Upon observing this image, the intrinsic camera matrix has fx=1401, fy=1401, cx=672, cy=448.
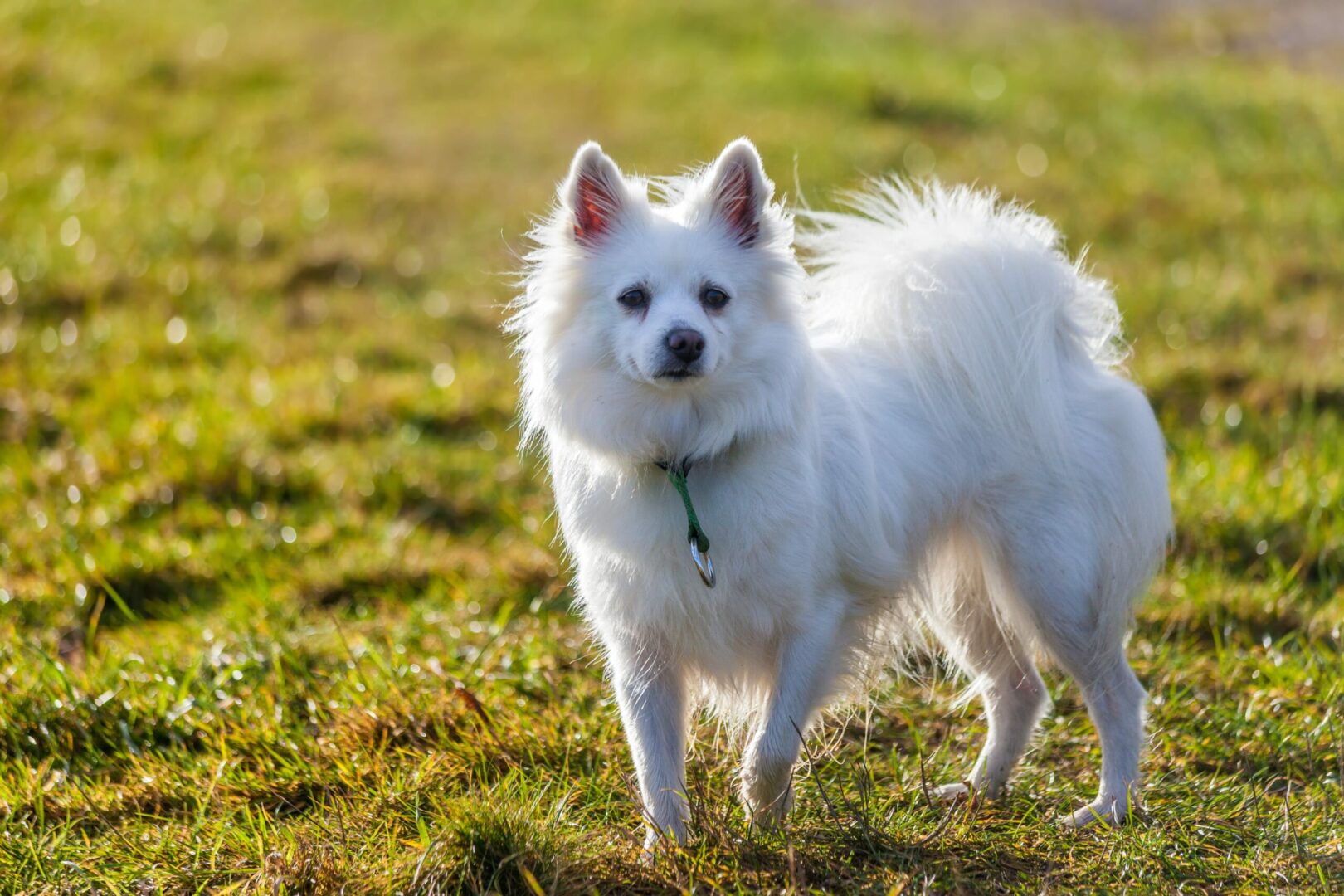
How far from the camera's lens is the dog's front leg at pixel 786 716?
335cm

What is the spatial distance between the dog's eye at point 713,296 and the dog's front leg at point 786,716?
796mm

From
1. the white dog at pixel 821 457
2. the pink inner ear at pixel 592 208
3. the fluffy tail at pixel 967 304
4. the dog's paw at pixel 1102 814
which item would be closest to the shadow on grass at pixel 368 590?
the white dog at pixel 821 457

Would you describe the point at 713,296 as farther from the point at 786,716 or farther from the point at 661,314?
the point at 786,716

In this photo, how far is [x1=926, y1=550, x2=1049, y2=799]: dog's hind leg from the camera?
3914 mm

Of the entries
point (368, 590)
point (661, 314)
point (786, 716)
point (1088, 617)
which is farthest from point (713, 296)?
point (368, 590)

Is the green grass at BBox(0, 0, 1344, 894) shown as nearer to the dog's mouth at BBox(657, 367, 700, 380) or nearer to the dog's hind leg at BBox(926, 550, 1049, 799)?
the dog's hind leg at BBox(926, 550, 1049, 799)

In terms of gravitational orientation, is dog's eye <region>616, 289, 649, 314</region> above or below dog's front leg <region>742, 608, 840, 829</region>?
above

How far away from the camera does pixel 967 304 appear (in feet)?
12.6

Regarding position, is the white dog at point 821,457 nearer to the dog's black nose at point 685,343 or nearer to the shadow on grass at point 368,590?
the dog's black nose at point 685,343

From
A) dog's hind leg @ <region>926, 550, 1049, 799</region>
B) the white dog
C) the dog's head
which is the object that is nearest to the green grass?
dog's hind leg @ <region>926, 550, 1049, 799</region>

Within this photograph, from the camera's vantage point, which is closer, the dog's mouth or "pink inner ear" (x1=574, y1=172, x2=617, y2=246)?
the dog's mouth

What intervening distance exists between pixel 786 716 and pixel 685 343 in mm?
937

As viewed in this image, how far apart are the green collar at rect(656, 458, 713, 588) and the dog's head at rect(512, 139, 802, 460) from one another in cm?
8

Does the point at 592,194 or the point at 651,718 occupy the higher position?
the point at 592,194
